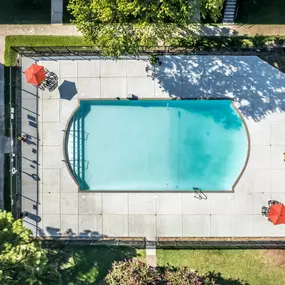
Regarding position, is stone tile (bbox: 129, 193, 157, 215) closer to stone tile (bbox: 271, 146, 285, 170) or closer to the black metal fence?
the black metal fence

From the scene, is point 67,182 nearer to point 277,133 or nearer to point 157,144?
point 157,144

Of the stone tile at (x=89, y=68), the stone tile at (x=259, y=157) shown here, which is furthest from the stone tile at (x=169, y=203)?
the stone tile at (x=89, y=68)

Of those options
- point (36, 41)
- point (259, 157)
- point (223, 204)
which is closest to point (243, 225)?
point (223, 204)

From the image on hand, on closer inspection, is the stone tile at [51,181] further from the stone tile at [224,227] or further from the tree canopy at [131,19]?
the stone tile at [224,227]

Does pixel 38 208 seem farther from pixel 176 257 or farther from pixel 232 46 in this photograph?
pixel 232 46

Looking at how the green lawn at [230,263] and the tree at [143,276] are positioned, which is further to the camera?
the green lawn at [230,263]

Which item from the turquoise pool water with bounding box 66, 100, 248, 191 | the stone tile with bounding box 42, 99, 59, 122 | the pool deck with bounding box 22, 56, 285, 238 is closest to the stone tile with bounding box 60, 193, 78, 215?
the pool deck with bounding box 22, 56, 285, 238

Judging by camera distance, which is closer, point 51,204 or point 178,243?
point 178,243
